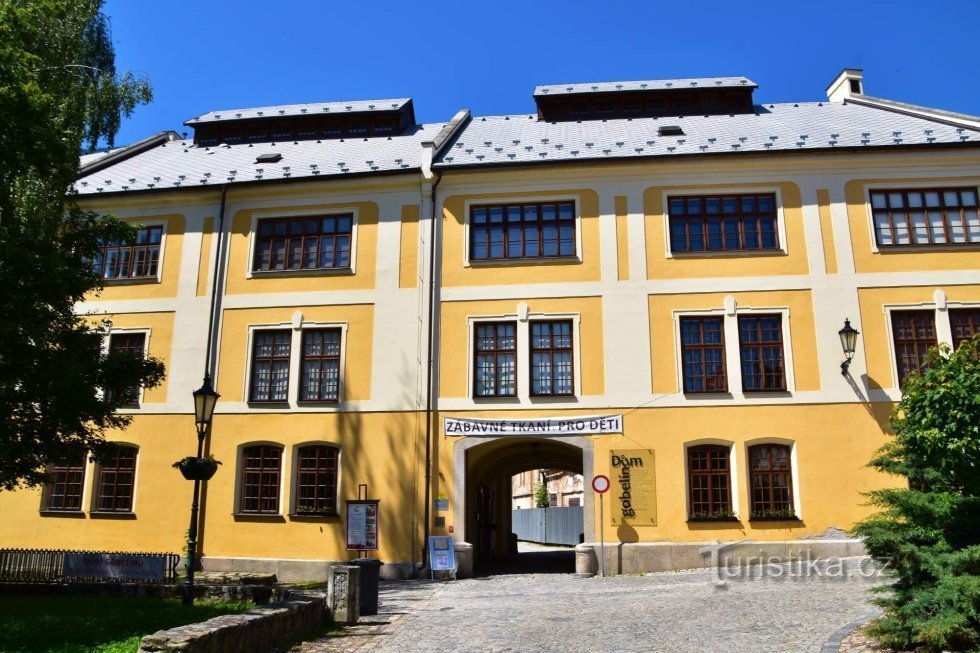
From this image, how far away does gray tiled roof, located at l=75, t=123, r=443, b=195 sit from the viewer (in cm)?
2134

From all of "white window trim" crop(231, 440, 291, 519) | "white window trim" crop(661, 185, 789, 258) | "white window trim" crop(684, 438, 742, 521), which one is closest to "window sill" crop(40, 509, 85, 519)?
"white window trim" crop(231, 440, 291, 519)

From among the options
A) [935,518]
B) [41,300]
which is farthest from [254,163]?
[935,518]

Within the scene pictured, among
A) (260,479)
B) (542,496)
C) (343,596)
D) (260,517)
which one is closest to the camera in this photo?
(343,596)

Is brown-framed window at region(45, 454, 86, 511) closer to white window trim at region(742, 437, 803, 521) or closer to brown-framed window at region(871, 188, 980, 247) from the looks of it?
white window trim at region(742, 437, 803, 521)

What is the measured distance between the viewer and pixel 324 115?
Answer: 2550cm

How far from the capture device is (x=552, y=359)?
745 inches

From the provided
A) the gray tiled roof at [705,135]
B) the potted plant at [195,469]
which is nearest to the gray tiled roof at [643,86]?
the gray tiled roof at [705,135]

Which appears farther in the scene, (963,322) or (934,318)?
(934,318)

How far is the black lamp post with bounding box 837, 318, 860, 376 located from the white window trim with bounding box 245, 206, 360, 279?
11.5 m

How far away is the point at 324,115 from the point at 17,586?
17.1 m

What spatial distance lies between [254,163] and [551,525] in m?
22.9

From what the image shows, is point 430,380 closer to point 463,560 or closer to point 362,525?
point 362,525

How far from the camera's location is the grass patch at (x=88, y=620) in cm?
820

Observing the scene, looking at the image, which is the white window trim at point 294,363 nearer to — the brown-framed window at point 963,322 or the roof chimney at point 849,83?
the brown-framed window at point 963,322
